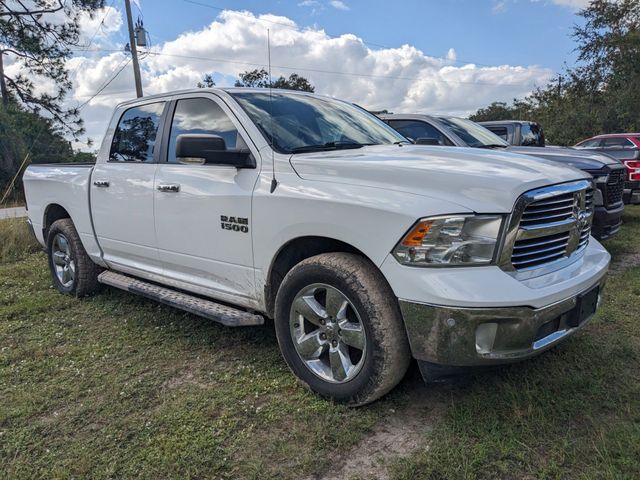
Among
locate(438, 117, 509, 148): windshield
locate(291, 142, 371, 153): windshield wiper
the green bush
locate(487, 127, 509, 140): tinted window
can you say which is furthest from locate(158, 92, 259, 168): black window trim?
locate(487, 127, 509, 140): tinted window

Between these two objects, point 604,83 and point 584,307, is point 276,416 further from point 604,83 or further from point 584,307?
point 604,83

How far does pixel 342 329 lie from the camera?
281cm

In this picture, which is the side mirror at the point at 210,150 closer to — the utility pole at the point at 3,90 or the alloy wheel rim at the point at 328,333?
the alloy wheel rim at the point at 328,333

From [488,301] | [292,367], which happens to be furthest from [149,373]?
[488,301]

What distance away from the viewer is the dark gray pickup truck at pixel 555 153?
19.0ft

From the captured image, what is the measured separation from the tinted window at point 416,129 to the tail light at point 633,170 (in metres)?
4.10

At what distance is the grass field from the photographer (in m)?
2.39

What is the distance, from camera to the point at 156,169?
3.91 metres

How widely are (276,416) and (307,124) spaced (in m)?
1.98

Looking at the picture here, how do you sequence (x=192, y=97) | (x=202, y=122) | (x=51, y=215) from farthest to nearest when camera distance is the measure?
(x=51, y=215) → (x=192, y=97) → (x=202, y=122)

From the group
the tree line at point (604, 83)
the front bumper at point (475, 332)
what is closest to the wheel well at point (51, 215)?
the front bumper at point (475, 332)

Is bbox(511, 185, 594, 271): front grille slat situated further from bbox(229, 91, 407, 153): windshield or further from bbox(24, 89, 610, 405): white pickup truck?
bbox(229, 91, 407, 153): windshield

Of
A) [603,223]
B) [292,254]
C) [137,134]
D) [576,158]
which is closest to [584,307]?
[292,254]

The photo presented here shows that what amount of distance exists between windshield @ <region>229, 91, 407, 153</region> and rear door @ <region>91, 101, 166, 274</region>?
3.25 ft
